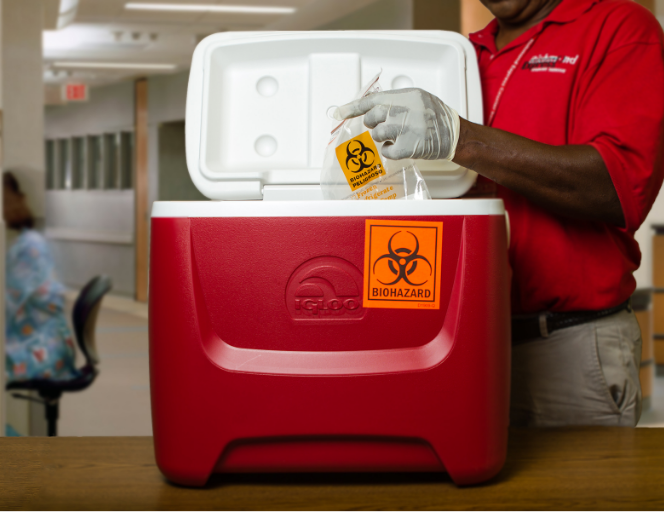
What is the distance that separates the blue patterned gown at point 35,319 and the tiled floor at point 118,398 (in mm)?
642

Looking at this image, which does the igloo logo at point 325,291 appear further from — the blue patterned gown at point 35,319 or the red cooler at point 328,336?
the blue patterned gown at point 35,319

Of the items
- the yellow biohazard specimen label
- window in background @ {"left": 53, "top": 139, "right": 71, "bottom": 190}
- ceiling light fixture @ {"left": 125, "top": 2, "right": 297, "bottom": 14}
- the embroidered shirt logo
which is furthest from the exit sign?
the yellow biohazard specimen label

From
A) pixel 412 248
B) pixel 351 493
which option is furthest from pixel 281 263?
pixel 351 493

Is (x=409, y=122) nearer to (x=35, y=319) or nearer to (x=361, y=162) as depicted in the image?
(x=361, y=162)

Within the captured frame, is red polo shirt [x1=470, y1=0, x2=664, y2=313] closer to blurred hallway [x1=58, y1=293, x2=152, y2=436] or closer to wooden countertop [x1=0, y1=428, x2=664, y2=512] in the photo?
wooden countertop [x1=0, y1=428, x2=664, y2=512]

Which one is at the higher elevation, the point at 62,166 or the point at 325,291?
the point at 325,291

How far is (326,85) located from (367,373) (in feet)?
1.49

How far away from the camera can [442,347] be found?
65cm

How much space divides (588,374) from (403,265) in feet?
1.70

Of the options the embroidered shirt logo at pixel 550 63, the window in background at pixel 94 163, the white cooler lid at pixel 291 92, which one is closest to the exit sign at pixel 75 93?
the window in background at pixel 94 163

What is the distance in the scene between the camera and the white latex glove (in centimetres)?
74

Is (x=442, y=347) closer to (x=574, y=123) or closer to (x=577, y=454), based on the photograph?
(x=577, y=454)

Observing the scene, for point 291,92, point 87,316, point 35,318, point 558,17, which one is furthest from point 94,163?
point 558,17

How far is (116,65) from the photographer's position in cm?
810
